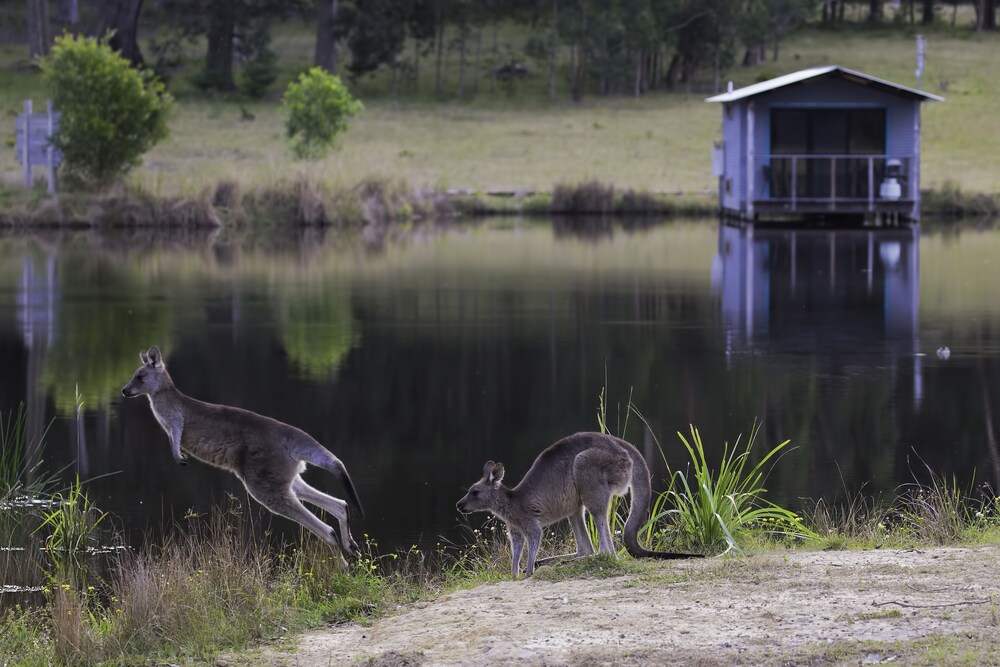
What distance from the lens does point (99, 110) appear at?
41.8 m

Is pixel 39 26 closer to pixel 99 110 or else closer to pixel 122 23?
pixel 122 23

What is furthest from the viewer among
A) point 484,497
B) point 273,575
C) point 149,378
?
point 273,575

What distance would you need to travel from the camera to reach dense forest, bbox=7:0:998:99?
70438 millimetres

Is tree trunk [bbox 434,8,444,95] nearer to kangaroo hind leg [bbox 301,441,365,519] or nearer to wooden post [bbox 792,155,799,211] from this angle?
wooden post [bbox 792,155,799,211]

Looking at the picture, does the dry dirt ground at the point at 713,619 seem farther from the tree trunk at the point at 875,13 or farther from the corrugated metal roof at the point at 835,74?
the tree trunk at the point at 875,13

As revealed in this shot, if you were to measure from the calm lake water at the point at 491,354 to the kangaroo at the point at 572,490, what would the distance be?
104 inches

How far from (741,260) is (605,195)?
14.2 meters

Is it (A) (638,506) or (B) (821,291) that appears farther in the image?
(B) (821,291)

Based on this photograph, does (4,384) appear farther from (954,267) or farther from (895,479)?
(954,267)

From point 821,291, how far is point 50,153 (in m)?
22.2

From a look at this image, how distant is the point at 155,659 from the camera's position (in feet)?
23.1

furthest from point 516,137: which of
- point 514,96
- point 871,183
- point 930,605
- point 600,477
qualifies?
point 930,605

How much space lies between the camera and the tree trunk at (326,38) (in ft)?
235

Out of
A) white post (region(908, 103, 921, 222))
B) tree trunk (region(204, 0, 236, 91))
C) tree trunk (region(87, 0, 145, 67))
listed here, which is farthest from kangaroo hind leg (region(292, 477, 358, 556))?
tree trunk (region(204, 0, 236, 91))
